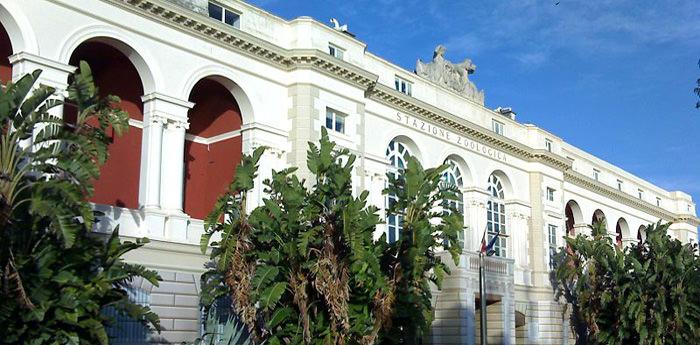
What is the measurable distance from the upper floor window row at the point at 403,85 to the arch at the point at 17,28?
1673 centimetres

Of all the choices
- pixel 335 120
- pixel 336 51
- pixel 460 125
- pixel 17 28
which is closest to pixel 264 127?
pixel 335 120

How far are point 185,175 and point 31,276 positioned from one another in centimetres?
1262

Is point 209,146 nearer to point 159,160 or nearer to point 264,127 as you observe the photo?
point 264,127

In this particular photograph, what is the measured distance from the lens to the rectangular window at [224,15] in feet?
93.2

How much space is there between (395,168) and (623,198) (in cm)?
2516

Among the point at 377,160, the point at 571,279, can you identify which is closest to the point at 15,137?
the point at 377,160

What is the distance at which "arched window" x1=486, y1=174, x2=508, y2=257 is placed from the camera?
40.3 metres

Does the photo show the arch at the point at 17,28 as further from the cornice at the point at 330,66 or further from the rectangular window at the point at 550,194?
the rectangular window at the point at 550,194

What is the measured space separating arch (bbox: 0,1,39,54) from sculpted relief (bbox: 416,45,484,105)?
64.0ft

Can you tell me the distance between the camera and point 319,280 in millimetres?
23328

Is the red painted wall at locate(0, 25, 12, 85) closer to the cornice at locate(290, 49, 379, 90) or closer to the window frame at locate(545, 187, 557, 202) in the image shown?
the cornice at locate(290, 49, 379, 90)

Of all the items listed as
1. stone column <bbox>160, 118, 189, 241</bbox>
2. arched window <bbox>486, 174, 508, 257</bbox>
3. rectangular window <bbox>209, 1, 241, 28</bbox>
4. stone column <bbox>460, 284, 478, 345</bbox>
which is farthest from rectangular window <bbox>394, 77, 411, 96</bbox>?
stone column <bbox>160, 118, 189, 241</bbox>

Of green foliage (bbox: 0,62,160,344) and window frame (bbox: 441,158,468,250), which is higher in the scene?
window frame (bbox: 441,158,468,250)

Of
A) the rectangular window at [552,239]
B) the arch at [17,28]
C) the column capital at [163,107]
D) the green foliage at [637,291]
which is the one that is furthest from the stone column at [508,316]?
the arch at [17,28]
